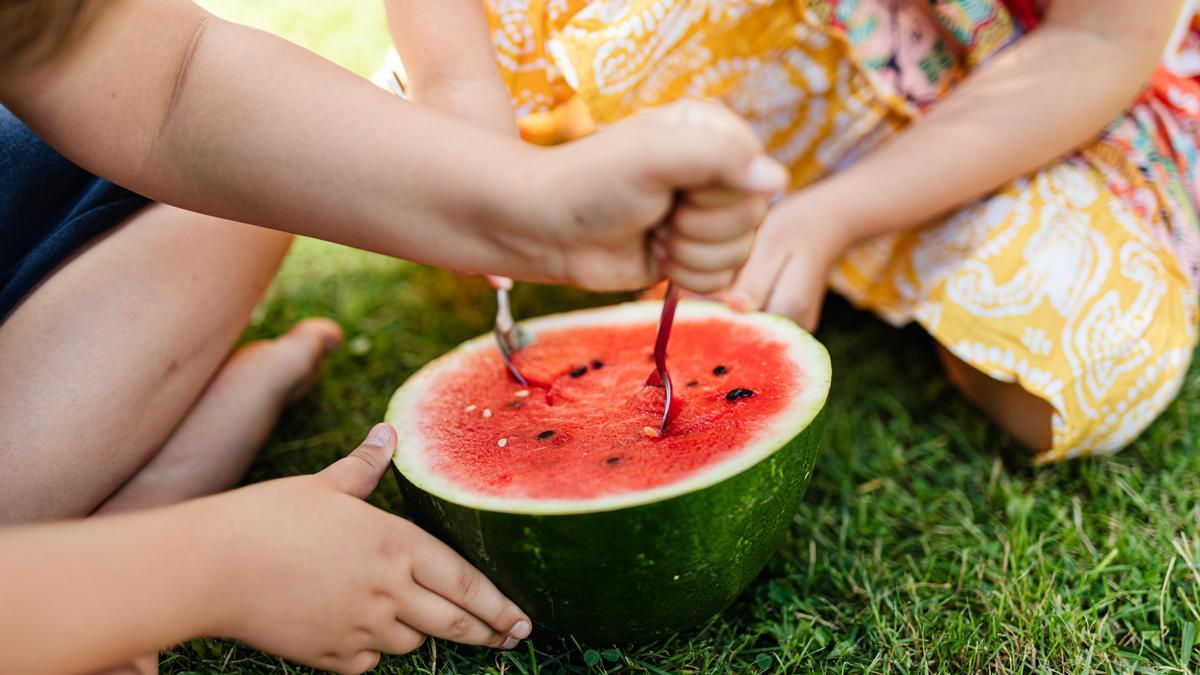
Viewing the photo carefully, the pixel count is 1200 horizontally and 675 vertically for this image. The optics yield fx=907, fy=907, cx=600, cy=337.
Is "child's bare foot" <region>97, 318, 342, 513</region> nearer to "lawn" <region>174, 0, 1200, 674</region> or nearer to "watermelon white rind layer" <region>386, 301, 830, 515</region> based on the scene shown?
"lawn" <region>174, 0, 1200, 674</region>

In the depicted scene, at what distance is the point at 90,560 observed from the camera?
907 millimetres

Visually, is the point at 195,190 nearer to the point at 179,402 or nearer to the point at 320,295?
the point at 179,402

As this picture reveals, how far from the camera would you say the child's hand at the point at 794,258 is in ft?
5.19

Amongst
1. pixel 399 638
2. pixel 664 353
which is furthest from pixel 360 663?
pixel 664 353

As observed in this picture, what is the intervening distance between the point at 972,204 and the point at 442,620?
1226 mm

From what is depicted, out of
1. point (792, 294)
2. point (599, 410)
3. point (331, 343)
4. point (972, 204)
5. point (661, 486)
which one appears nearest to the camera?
point (661, 486)

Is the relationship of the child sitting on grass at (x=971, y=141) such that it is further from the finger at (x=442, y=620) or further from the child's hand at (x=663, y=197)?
the finger at (x=442, y=620)

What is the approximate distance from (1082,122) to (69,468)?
1769mm

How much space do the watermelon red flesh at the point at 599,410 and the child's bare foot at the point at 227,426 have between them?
45 cm

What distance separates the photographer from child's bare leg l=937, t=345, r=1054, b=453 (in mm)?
1595

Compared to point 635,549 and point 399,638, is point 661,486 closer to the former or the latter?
point 635,549

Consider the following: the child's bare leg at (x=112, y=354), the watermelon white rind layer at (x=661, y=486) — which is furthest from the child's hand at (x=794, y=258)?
the child's bare leg at (x=112, y=354)

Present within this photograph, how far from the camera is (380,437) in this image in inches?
50.0

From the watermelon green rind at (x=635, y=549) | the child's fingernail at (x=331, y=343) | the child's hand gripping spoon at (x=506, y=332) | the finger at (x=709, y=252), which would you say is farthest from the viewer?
the child's fingernail at (x=331, y=343)
